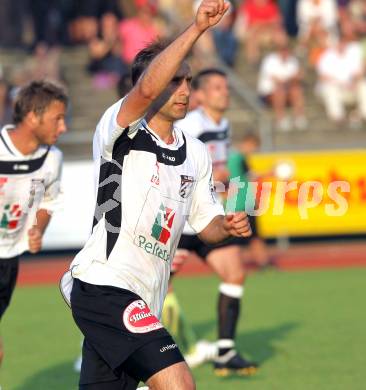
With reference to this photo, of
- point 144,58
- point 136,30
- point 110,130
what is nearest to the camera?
point 110,130

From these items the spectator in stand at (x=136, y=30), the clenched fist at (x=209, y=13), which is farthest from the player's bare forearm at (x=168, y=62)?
the spectator in stand at (x=136, y=30)

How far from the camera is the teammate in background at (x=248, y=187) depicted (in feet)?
39.7

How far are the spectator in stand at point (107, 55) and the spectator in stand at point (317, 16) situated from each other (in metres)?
Answer: 3.75

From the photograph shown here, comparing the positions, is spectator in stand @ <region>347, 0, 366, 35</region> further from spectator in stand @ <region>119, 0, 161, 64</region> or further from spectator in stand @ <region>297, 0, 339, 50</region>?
spectator in stand @ <region>119, 0, 161, 64</region>

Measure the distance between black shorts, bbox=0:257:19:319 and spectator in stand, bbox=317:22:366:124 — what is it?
12823mm

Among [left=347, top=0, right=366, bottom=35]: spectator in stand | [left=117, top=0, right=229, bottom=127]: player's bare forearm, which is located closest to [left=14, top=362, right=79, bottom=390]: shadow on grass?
[left=117, top=0, right=229, bottom=127]: player's bare forearm

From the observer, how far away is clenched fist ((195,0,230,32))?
4.54 meters

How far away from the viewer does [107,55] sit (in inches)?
747

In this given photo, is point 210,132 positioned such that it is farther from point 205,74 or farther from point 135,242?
point 135,242

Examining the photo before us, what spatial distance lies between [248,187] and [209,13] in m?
7.97

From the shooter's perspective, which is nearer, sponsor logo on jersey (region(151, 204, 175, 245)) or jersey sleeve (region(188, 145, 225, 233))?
sponsor logo on jersey (region(151, 204, 175, 245))

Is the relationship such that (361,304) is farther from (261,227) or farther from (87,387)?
(87,387)

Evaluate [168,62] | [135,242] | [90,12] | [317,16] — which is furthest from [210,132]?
[317,16]

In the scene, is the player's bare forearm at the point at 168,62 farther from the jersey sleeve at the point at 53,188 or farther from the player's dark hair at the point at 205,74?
the player's dark hair at the point at 205,74
